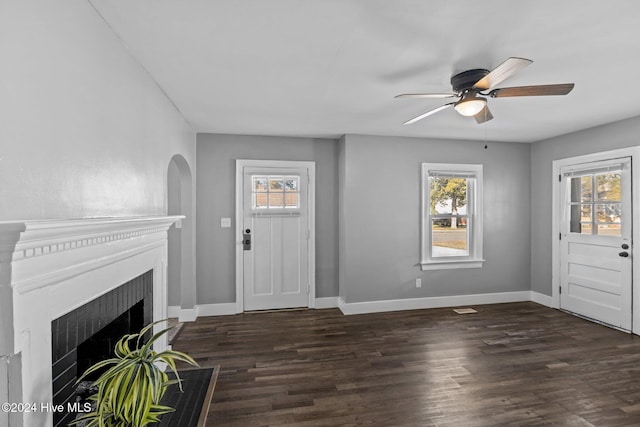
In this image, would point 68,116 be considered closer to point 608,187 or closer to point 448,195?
point 448,195

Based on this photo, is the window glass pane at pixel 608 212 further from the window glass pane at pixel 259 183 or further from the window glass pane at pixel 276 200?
the window glass pane at pixel 259 183

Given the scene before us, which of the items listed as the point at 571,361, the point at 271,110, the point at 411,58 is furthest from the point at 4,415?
the point at 571,361

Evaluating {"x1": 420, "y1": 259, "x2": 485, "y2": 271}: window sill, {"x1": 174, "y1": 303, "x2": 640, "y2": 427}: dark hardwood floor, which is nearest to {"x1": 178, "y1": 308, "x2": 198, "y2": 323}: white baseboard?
{"x1": 174, "y1": 303, "x2": 640, "y2": 427}: dark hardwood floor

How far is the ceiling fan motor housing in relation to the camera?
2309 mm

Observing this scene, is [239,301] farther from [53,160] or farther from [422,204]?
[53,160]

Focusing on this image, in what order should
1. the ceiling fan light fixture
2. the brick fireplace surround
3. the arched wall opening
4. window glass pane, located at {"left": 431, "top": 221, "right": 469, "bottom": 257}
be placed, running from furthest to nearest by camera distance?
1. window glass pane, located at {"left": 431, "top": 221, "right": 469, "bottom": 257}
2. the arched wall opening
3. the ceiling fan light fixture
4. the brick fireplace surround

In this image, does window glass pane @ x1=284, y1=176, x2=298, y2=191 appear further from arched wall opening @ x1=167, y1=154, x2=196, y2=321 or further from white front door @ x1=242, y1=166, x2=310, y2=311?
arched wall opening @ x1=167, y1=154, x2=196, y2=321

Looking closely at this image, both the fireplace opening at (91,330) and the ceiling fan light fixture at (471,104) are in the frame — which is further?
the ceiling fan light fixture at (471,104)

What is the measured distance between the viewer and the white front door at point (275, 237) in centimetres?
443

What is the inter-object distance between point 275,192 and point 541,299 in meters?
4.24

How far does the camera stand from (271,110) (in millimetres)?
3324

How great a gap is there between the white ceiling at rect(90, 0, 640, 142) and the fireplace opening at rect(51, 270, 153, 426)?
1502 millimetres

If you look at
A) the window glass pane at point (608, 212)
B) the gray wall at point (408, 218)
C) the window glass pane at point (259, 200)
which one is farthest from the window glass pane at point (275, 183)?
the window glass pane at point (608, 212)

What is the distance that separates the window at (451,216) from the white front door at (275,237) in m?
1.75
